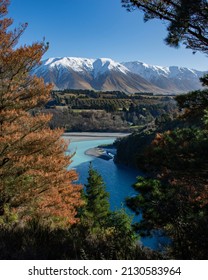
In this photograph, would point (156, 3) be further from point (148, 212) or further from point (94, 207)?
point (94, 207)

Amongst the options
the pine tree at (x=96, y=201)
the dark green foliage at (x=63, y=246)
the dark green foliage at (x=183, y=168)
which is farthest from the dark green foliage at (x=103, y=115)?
the dark green foliage at (x=63, y=246)

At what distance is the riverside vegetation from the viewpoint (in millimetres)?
5852

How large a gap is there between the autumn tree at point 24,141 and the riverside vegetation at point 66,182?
39 millimetres

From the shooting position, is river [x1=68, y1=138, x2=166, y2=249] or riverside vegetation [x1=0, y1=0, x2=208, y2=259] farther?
river [x1=68, y1=138, x2=166, y2=249]

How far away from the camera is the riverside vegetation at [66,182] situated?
5.85m

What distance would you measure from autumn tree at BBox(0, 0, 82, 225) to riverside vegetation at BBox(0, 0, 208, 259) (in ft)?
0.13

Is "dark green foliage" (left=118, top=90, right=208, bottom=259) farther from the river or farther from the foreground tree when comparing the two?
the river

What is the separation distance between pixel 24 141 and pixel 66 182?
3.44 meters

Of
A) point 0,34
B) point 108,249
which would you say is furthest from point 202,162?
point 0,34

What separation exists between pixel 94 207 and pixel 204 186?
743 inches

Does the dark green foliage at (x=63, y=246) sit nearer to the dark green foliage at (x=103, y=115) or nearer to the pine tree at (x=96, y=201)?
the pine tree at (x=96, y=201)

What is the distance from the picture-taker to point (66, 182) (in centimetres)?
1543

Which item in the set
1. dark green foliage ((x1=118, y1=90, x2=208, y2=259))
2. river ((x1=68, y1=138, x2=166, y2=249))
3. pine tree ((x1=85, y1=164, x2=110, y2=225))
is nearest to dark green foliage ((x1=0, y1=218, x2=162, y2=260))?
dark green foliage ((x1=118, y1=90, x2=208, y2=259))

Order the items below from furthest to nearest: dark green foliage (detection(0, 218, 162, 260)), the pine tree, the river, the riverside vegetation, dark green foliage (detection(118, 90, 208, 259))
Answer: the river → the pine tree → dark green foliage (detection(118, 90, 208, 259)) → the riverside vegetation → dark green foliage (detection(0, 218, 162, 260))
